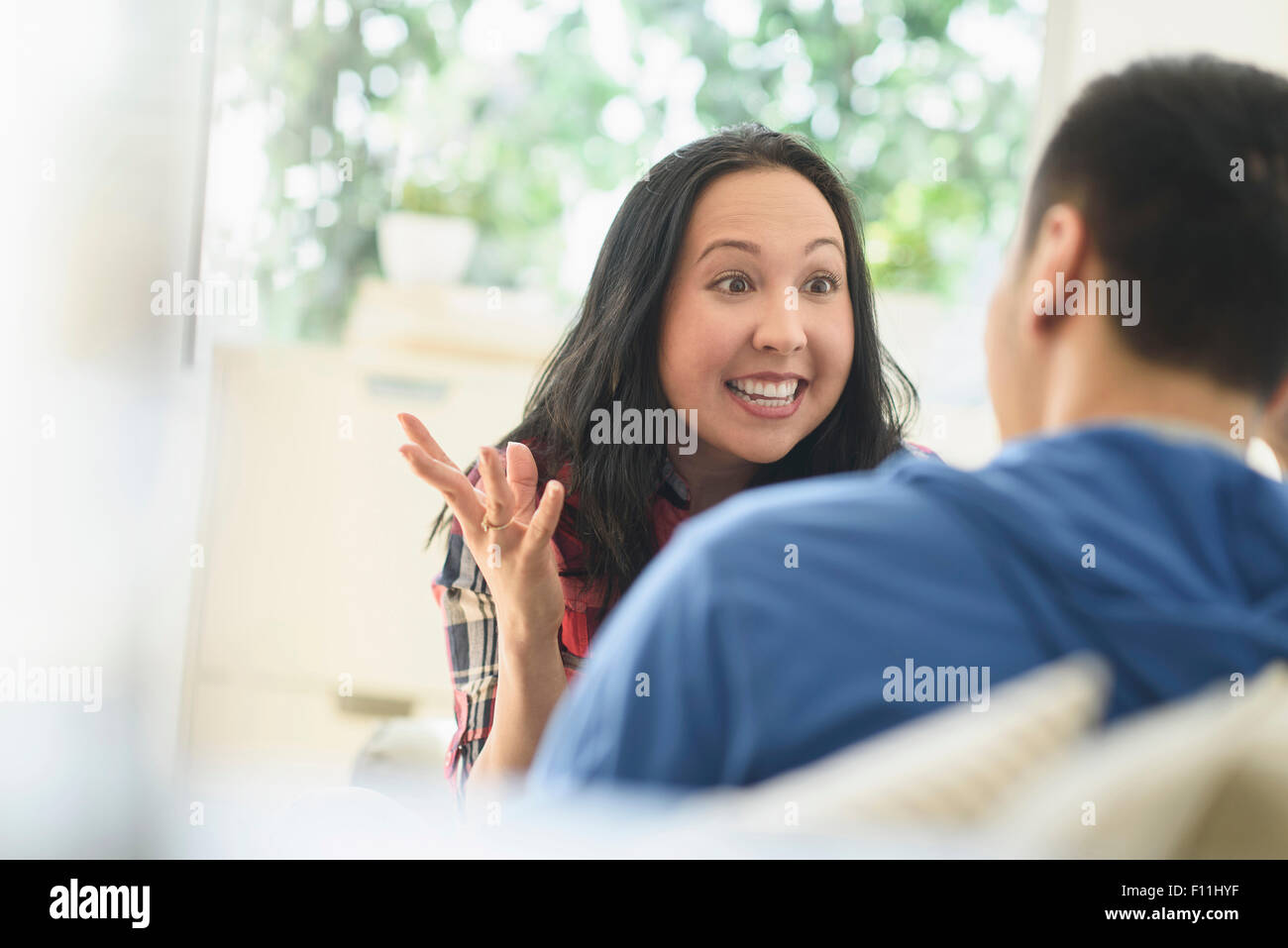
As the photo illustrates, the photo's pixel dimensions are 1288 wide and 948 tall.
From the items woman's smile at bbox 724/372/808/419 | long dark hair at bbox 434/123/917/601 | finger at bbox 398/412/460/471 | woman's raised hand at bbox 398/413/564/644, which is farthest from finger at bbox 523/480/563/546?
woman's smile at bbox 724/372/808/419

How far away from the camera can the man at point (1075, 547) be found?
0.57 meters

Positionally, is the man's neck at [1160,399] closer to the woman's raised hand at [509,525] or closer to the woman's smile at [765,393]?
the woman's raised hand at [509,525]

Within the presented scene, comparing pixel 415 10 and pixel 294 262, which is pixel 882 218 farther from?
pixel 294 262

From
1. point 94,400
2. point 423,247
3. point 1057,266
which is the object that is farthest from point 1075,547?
point 423,247

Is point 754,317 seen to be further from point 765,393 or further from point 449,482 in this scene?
point 449,482

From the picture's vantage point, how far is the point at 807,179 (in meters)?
1.47

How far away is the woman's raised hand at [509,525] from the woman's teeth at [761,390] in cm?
31

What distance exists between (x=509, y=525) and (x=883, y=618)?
63 cm

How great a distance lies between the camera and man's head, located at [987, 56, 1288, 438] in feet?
2.18

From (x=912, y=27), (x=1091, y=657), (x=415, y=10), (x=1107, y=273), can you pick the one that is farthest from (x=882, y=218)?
(x=1091, y=657)

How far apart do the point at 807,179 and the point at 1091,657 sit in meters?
1.01

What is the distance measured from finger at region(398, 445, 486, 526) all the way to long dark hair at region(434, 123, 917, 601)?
0.92 ft

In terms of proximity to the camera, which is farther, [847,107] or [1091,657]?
[847,107]
